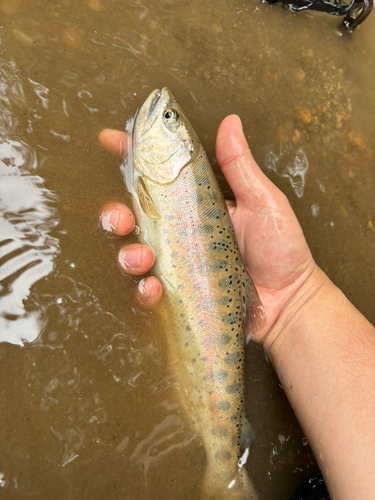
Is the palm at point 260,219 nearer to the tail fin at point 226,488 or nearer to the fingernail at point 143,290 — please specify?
the fingernail at point 143,290

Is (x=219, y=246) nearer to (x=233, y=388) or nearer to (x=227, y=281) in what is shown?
(x=227, y=281)

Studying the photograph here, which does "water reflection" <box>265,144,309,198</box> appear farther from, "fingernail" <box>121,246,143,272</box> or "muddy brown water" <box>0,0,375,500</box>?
"fingernail" <box>121,246,143,272</box>

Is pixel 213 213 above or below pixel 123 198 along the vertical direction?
above

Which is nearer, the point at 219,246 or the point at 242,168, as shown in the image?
the point at 219,246

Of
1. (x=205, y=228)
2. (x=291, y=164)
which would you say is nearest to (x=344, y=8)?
(x=291, y=164)

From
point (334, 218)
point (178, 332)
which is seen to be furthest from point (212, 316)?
point (334, 218)

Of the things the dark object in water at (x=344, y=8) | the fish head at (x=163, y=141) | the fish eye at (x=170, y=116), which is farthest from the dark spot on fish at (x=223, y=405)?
the dark object in water at (x=344, y=8)
